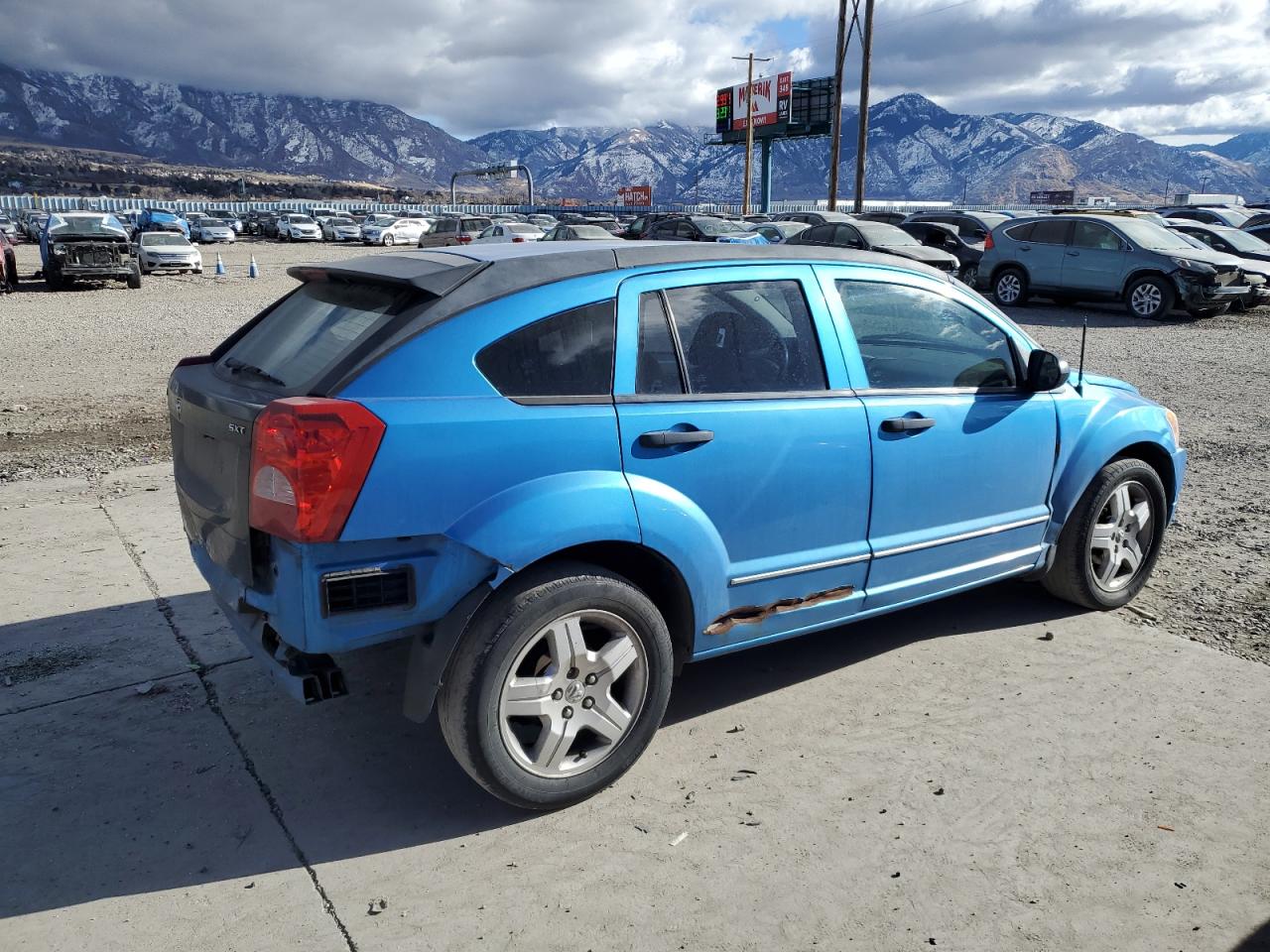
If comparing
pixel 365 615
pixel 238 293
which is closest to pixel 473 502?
pixel 365 615

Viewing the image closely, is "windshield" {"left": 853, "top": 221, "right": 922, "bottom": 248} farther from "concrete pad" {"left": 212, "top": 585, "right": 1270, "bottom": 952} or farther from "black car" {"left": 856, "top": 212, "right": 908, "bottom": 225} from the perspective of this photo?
"concrete pad" {"left": 212, "top": 585, "right": 1270, "bottom": 952}

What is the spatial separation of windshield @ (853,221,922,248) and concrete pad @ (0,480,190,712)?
668 inches

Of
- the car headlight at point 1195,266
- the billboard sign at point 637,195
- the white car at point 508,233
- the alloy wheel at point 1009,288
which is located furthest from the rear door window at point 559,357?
the billboard sign at point 637,195

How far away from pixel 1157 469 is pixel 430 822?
12.7 feet

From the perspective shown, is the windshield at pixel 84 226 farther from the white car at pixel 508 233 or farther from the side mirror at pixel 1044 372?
the side mirror at pixel 1044 372

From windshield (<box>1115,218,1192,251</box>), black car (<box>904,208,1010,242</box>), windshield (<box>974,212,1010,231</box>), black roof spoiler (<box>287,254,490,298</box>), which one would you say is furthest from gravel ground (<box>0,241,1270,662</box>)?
windshield (<box>974,212,1010,231</box>)

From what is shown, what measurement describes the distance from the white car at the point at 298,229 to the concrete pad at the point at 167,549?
5095 centimetres

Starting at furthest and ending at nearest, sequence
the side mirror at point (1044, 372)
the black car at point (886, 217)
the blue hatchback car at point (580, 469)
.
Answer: the black car at point (886, 217)
the side mirror at point (1044, 372)
the blue hatchback car at point (580, 469)

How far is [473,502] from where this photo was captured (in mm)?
2969

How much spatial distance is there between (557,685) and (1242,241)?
23.3 meters

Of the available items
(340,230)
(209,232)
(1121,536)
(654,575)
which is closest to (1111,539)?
(1121,536)

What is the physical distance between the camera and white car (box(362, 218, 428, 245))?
48.8 m

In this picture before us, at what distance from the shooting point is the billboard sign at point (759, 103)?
81625 millimetres

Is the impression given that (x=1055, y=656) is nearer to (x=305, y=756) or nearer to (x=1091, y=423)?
(x=1091, y=423)
